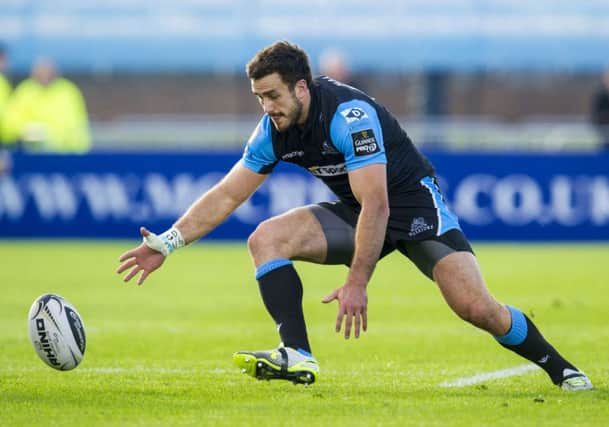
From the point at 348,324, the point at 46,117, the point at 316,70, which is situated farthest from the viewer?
the point at 316,70

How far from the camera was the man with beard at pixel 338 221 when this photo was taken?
6.50 meters

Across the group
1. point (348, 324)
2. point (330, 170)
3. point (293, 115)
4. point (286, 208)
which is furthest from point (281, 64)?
point (286, 208)

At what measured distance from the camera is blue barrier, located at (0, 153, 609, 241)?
1777 centimetres

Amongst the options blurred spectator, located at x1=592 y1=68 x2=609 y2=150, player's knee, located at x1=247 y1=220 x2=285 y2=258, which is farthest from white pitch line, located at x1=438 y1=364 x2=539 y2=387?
blurred spectator, located at x1=592 y1=68 x2=609 y2=150

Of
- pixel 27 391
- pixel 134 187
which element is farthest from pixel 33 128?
pixel 27 391

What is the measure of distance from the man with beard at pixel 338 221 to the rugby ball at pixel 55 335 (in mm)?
459

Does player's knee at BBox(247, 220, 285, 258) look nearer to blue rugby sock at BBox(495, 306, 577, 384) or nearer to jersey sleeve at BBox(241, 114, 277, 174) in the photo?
jersey sleeve at BBox(241, 114, 277, 174)

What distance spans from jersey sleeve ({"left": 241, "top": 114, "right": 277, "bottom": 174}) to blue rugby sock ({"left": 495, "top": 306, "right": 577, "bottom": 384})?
5.04ft

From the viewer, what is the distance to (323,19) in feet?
93.4

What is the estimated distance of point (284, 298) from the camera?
687cm

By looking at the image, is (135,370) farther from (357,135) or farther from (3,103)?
(3,103)

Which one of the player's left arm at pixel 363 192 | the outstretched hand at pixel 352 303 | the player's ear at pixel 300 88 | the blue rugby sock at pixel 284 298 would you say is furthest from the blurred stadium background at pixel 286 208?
the player's ear at pixel 300 88

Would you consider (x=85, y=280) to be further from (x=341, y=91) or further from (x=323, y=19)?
(x=323, y=19)

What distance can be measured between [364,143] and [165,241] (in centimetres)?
134
